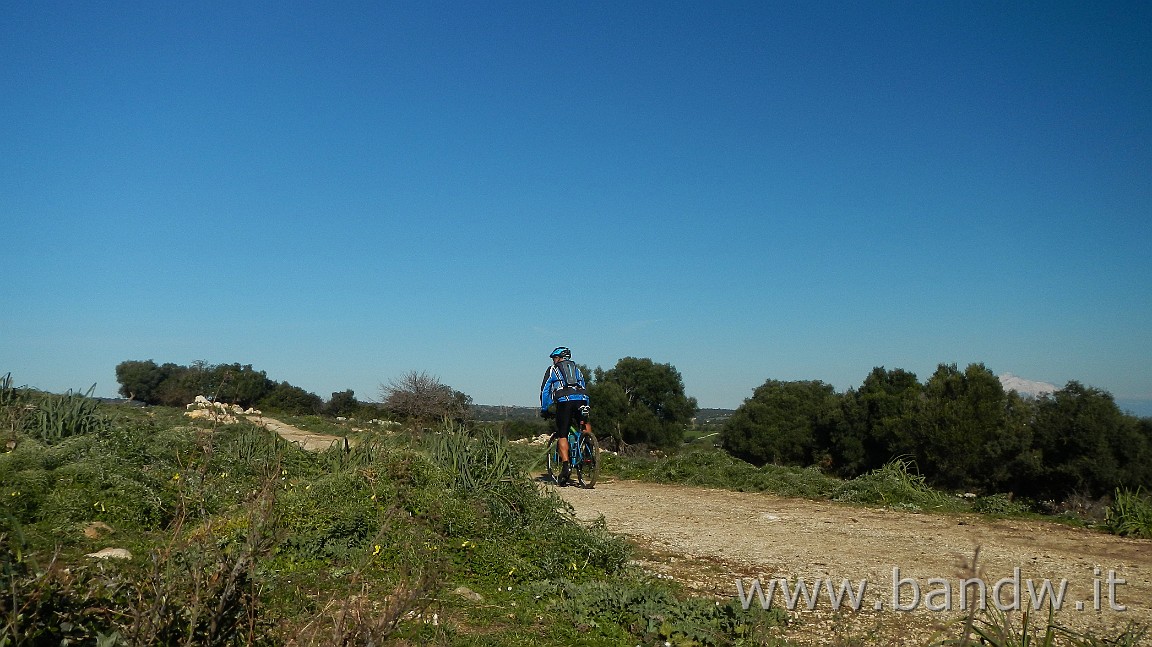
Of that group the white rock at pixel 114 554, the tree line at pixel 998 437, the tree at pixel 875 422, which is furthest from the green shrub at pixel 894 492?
the tree at pixel 875 422

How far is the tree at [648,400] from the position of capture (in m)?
41.0

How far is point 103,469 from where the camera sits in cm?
618

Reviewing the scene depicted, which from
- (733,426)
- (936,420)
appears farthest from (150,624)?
(733,426)

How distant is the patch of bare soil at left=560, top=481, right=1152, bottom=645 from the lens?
423cm

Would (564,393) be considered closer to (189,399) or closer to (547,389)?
(547,389)

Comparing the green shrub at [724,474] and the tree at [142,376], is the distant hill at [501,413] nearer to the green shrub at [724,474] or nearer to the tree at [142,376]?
the green shrub at [724,474]

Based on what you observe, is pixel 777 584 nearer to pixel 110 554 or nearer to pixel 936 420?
pixel 110 554

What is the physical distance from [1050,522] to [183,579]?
27.3ft

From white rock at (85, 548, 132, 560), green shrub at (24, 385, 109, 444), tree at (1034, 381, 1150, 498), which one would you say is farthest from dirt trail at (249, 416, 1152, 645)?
tree at (1034, 381, 1150, 498)

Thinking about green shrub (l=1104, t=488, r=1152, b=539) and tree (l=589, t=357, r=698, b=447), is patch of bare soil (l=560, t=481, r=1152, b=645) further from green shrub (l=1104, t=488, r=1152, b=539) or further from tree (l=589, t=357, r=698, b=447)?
tree (l=589, t=357, r=698, b=447)

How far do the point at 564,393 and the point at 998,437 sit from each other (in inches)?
734

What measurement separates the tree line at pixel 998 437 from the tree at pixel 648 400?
1129 centimetres

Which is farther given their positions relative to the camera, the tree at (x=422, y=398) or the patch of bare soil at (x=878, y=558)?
the tree at (x=422, y=398)

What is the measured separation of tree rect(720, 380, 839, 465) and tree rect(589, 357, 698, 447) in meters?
2.85
